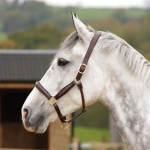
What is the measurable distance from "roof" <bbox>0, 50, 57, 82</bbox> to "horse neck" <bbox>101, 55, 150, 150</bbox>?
7.13m

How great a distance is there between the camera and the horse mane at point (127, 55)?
14.3 ft

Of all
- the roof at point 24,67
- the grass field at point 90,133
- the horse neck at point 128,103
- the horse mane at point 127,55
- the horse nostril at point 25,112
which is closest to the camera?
the horse neck at point 128,103

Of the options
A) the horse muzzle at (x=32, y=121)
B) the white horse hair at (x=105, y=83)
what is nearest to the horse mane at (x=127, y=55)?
the white horse hair at (x=105, y=83)

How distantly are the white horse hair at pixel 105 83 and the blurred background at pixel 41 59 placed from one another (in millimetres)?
7001

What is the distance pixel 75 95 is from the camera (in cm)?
450

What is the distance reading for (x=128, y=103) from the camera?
436cm

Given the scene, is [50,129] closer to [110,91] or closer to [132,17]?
[110,91]

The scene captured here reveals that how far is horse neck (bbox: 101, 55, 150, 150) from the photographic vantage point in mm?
4262

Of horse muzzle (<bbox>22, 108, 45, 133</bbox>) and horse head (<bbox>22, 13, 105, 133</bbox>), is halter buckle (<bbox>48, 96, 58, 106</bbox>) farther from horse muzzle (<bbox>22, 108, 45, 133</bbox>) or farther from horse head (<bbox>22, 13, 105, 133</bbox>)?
horse muzzle (<bbox>22, 108, 45, 133</bbox>)

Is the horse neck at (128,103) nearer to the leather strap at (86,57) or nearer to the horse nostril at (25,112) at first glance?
the leather strap at (86,57)

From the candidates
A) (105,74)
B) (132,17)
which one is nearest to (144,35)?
(132,17)

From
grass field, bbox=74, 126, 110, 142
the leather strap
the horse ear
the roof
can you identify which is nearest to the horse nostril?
the leather strap

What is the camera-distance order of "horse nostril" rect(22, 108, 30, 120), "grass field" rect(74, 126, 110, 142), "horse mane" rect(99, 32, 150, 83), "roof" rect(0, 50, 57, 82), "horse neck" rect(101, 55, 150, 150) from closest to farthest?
"horse neck" rect(101, 55, 150, 150)
"horse mane" rect(99, 32, 150, 83)
"horse nostril" rect(22, 108, 30, 120)
"roof" rect(0, 50, 57, 82)
"grass field" rect(74, 126, 110, 142)

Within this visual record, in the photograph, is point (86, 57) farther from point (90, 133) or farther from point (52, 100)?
point (90, 133)
